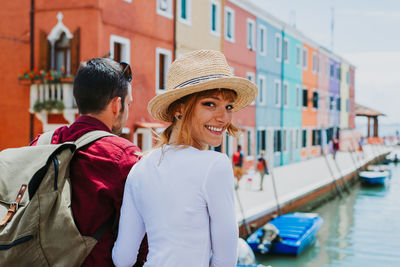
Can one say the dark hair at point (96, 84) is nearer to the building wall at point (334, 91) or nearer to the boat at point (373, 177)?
the boat at point (373, 177)

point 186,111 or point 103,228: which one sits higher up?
point 186,111

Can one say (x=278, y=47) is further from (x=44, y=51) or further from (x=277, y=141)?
(x=44, y=51)

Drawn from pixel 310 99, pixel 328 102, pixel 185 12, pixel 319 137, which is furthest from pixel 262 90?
pixel 328 102

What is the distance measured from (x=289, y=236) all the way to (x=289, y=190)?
4.38 m

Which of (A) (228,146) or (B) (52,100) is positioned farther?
(A) (228,146)

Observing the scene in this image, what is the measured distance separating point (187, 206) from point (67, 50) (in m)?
10.7

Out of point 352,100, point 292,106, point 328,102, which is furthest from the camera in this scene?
point 352,100

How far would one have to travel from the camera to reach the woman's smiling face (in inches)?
72.7

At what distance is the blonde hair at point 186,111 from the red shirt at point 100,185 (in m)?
0.17

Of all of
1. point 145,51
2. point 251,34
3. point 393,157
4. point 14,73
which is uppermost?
point 251,34

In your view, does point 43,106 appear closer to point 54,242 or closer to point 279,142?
point 54,242

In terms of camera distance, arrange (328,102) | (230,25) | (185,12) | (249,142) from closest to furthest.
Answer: (185,12) → (230,25) → (249,142) → (328,102)

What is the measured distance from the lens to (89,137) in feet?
6.22

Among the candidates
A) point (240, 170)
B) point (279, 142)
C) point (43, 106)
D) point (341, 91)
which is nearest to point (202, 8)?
point (240, 170)
